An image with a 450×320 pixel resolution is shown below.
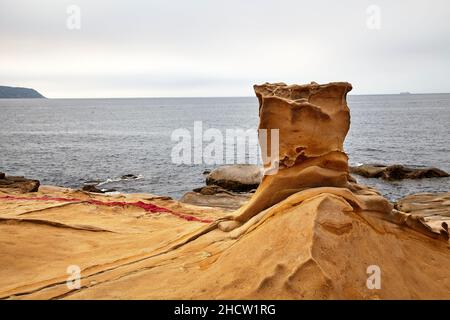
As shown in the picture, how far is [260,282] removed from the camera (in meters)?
5.51

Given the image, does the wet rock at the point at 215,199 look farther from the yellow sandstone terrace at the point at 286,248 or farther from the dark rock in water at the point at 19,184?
the yellow sandstone terrace at the point at 286,248

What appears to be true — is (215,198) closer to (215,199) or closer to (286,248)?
(215,199)

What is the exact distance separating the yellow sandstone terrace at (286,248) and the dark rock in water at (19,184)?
41.9ft

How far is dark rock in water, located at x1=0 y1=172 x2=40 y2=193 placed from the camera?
21.2 metres

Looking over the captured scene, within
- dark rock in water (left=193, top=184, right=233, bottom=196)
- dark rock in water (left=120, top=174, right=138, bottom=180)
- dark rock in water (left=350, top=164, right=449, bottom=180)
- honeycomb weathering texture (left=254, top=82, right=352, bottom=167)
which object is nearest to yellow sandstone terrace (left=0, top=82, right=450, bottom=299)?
honeycomb weathering texture (left=254, top=82, right=352, bottom=167)

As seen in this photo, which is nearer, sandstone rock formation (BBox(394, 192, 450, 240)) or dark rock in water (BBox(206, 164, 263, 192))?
sandstone rock formation (BBox(394, 192, 450, 240))

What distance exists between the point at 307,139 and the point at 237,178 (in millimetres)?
18024

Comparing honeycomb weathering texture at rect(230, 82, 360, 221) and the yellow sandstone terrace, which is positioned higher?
honeycomb weathering texture at rect(230, 82, 360, 221)

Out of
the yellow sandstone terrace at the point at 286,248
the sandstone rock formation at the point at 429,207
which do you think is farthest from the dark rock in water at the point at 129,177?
the yellow sandstone terrace at the point at 286,248

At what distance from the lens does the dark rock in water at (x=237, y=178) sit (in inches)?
992

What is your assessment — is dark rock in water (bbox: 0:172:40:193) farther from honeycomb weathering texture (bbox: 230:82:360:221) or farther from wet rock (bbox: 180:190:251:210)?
honeycomb weathering texture (bbox: 230:82:360:221)

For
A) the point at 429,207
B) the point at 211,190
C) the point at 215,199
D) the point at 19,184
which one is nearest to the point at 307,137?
the point at 429,207

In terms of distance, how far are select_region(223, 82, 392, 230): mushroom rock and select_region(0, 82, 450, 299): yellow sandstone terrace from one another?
0.6 inches
